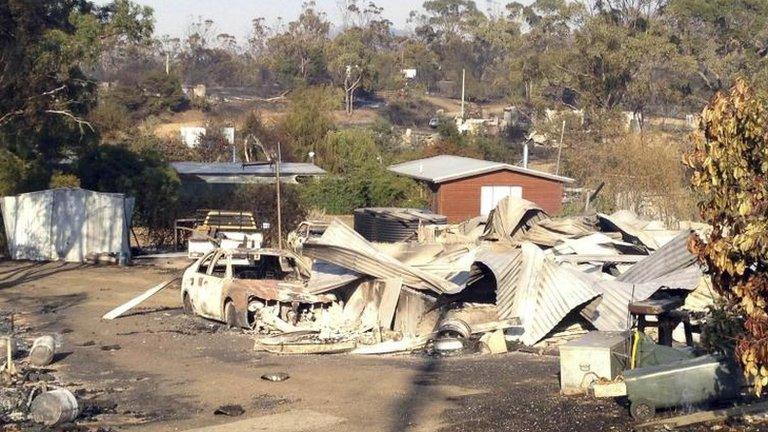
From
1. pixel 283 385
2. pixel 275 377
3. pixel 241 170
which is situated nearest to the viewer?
pixel 283 385

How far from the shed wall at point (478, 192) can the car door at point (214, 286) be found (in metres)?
20.5

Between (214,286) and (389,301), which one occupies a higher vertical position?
(214,286)

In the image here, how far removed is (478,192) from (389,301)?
22.0 metres

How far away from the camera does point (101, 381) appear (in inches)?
570

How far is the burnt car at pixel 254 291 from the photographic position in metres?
18.3

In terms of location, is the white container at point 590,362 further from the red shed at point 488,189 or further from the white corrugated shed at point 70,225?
the red shed at point 488,189

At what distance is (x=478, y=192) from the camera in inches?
1569

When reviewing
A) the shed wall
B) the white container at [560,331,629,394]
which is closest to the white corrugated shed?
the shed wall

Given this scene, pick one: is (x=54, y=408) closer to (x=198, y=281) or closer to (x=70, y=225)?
(x=198, y=281)

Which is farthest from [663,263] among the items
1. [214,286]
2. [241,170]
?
[241,170]

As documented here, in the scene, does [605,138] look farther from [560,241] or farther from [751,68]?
[560,241]

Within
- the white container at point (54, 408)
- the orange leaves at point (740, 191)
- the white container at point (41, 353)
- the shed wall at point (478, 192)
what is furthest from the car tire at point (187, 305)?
the shed wall at point (478, 192)

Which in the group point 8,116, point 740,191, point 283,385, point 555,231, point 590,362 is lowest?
point 283,385

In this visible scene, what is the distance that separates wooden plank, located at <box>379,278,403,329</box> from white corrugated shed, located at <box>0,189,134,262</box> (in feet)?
44.5
